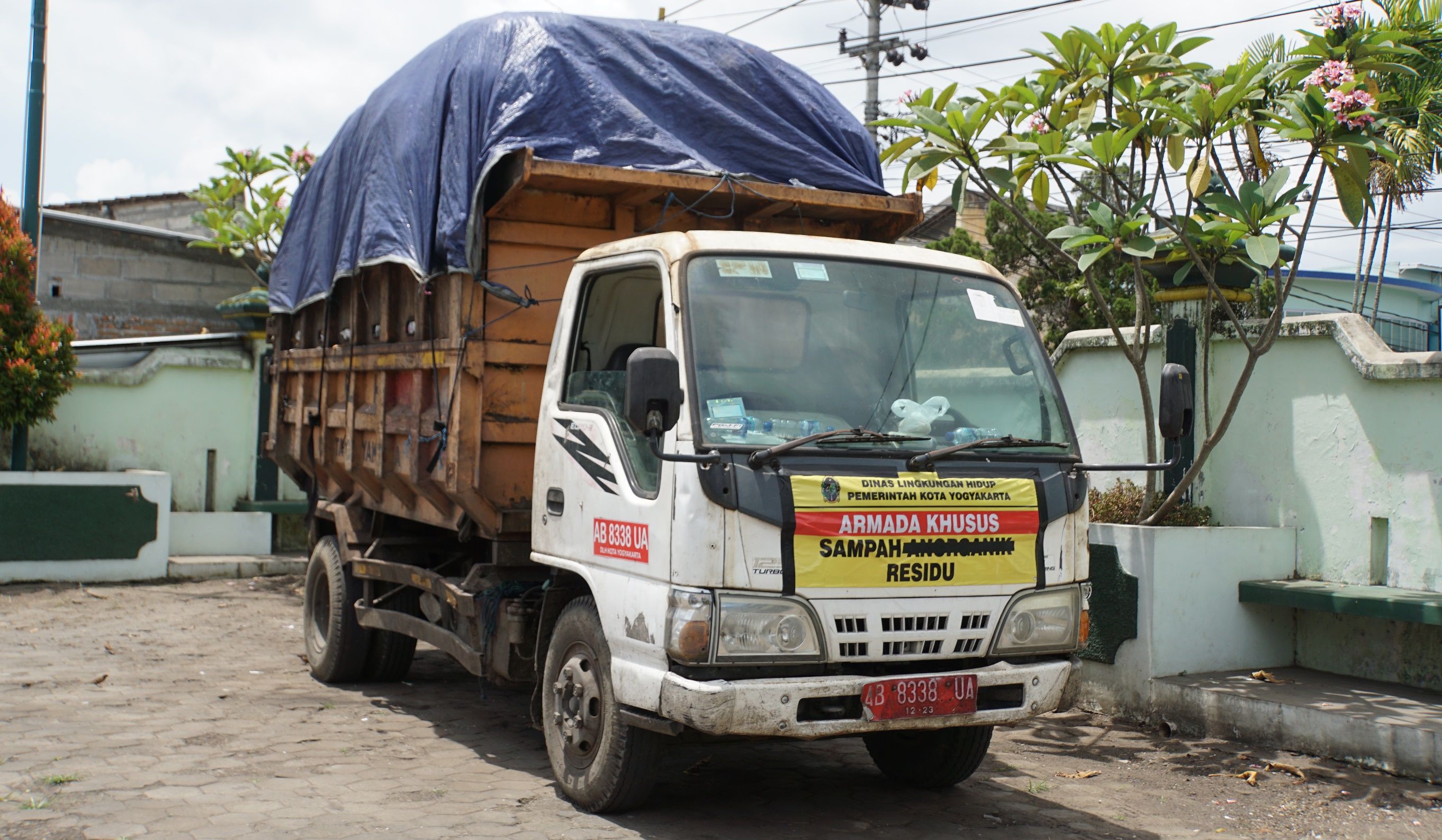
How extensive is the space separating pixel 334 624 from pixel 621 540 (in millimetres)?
3617

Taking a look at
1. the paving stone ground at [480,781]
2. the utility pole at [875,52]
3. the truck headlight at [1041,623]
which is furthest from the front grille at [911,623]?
the utility pole at [875,52]

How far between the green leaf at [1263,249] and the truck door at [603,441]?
301 centimetres

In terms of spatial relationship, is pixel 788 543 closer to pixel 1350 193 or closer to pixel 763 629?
pixel 763 629

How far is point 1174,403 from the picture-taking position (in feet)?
16.6

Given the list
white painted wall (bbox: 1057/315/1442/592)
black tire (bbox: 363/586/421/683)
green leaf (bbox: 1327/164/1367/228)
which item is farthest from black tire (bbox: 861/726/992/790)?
green leaf (bbox: 1327/164/1367/228)

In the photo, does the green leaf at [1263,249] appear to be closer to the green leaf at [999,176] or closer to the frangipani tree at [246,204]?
the green leaf at [999,176]

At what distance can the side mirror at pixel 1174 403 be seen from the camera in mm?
5062

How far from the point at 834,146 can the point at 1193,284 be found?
2832 millimetres

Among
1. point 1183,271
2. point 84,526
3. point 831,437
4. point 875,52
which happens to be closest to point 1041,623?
point 831,437

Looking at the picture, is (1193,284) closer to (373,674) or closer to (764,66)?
(764,66)

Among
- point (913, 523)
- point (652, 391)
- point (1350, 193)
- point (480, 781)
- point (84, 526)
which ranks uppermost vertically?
point (1350, 193)

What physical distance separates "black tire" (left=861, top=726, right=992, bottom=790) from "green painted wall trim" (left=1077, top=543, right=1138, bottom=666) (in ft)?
6.06

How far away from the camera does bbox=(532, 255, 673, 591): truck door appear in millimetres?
4688

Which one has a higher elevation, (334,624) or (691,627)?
(691,627)
